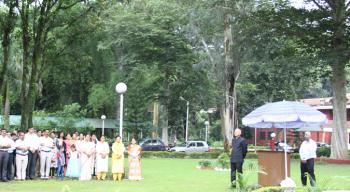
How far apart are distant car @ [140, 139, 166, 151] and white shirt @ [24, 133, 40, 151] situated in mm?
26344

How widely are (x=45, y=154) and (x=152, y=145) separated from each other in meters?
26.6

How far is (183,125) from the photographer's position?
6262cm

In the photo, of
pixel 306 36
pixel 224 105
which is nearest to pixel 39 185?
pixel 306 36

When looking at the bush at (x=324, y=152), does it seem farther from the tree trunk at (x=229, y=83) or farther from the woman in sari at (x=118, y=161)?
the woman in sari at (x=118, y=161)

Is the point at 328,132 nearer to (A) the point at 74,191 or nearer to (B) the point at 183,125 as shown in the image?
(B) the point at 183,125

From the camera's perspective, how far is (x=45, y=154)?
18.3 metres

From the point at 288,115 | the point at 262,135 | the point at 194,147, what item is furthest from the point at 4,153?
the point at 262,135

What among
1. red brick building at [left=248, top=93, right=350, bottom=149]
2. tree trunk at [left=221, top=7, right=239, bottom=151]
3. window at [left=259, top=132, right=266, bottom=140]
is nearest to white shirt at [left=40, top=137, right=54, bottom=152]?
tree trunk at [left=221, top=7, right=239, bottom=151]

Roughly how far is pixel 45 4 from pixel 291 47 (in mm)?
18325

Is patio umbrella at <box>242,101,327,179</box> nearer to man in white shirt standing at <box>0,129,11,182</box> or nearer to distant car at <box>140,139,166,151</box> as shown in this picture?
man in white shirt standing at <box>0,129,11,182</box>

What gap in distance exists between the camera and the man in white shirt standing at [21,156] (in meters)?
17.5

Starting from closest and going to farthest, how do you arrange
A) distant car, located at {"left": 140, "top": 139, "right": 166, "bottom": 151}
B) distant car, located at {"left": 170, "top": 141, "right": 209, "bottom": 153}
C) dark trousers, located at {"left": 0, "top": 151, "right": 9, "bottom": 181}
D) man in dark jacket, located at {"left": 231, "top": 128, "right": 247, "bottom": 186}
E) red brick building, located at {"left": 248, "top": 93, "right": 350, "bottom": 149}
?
man in dark jacket, located at {"left": 231, "top": 128, "right": 247, "bottom": 186} < dark trousers, located at {"left": 0, "top": 151, "right": 9, "bottom": 181} < distant car, located at {"left": 140, "top": 139, "right": 166, "bottom": 151} < distant car, located at {"left": 170, "top": 141, "right": 209, "bottom": 153} < red brick building, located at {"left": 248, "top": 93, "right": 350, "bottom": 149}

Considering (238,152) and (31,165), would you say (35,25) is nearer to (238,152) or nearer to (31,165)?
(31,165)

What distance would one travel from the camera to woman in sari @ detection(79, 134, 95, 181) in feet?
60.6
